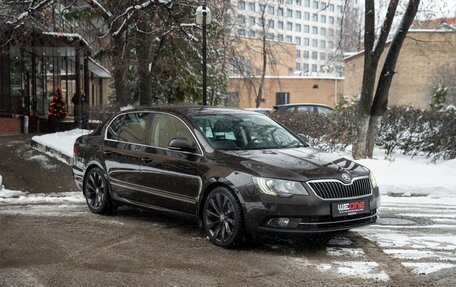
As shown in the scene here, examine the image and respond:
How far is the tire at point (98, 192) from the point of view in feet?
26.5

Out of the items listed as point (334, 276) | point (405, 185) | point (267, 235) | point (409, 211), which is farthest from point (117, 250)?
point (405, 185)

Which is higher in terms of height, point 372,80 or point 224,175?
point 372,80

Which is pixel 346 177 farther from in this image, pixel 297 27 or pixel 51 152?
pixel 297 27

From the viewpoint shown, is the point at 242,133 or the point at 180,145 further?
the point at 242,133

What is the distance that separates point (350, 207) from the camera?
20.1ft

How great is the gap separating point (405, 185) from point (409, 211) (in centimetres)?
204

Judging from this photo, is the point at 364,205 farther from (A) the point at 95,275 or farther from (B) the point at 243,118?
(A) the point at 95,275

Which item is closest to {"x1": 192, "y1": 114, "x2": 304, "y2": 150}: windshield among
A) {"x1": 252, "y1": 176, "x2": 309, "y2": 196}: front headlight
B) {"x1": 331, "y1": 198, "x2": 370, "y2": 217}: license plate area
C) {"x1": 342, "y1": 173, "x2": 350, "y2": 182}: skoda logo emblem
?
{"x1": 252, "y1": 176, "x2": 309, "y2": 196}: front headlight

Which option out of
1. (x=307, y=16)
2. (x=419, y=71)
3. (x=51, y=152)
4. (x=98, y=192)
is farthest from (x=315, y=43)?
(x=98, y=192)

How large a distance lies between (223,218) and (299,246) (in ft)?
3.07

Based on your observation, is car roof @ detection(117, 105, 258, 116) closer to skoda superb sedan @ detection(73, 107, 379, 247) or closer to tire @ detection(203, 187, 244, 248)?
skoda superb sedan @ detection(73, 107, 379, 247)

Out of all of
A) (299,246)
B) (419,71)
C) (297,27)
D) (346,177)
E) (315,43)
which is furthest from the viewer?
(315,43)

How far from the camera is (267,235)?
6023 millimetres

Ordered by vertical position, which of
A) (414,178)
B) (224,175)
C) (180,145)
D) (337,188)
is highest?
(180,145)
